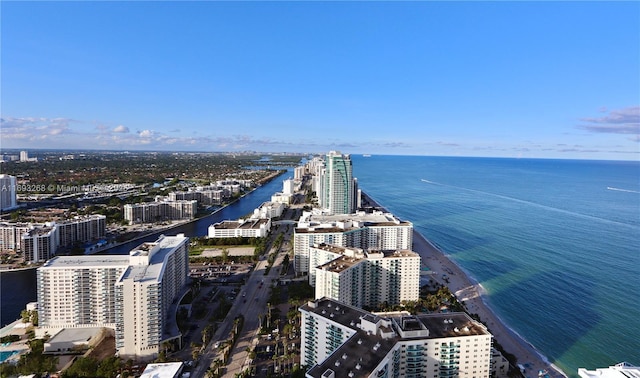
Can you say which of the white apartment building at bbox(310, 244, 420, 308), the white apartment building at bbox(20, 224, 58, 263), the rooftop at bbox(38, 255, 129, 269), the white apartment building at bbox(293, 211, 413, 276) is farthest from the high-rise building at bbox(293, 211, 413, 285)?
the white apartment building at bbox(20, 224, 58, 263)

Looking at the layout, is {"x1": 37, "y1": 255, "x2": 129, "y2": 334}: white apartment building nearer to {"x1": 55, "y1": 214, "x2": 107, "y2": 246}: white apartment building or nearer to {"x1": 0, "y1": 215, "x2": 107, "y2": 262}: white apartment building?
{"x1": 0, "y1": 215, "x2": 107, "y2": 262}: white apartment building

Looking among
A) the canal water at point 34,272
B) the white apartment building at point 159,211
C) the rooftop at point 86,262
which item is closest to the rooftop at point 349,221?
the canal water at point 34,272

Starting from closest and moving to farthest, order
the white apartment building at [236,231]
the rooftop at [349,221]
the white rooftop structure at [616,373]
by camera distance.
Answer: the white rooftop structure at [616,373] < the rooftop at [349,221] < the white apartment building at [236,231]

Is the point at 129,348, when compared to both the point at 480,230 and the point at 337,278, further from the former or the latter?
the point at 480,230

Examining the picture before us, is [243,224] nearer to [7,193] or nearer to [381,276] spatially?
[381,276]

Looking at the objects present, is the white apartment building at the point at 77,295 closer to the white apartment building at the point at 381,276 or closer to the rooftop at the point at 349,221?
the white apartment building at the point at 381,276
